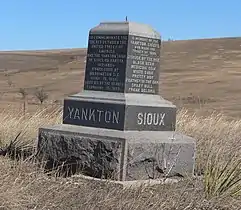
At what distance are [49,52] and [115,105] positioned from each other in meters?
100

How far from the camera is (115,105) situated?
783cm

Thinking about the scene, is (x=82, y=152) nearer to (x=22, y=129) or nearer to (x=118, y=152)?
(x=118, y=152)

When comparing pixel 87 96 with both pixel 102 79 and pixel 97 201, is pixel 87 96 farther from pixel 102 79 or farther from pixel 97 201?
pixel 97 201

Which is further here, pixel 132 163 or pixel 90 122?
pixel 90 122

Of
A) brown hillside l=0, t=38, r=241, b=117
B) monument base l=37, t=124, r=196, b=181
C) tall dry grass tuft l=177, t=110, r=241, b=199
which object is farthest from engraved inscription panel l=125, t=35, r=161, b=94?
brown hillside l=0, t=38, r=241, b=117

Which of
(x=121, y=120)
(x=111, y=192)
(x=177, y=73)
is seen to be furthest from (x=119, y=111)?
(x=177, y=73)

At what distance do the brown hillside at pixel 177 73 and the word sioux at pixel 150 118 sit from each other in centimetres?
2450

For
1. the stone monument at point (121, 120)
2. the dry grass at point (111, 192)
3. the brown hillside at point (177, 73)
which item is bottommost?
the brown hillside at point (177, 73)

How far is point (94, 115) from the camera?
8023mm

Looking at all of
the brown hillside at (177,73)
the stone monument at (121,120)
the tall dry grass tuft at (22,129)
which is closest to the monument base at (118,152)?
the stone monument at (121,120)

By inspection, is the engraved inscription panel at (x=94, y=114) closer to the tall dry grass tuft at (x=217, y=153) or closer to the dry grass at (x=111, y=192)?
the dry grass at (x=111, y=192)

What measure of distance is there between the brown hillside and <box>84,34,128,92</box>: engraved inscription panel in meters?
24.6

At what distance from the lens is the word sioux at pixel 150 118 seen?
7.93 m

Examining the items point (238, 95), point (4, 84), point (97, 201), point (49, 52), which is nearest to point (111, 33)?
point (97, 201)
